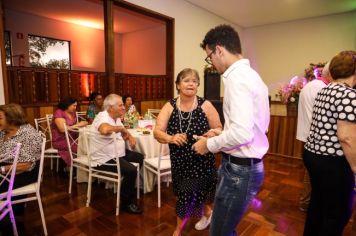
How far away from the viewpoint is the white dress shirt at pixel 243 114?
951 mm

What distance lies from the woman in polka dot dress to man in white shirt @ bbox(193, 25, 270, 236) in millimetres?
609

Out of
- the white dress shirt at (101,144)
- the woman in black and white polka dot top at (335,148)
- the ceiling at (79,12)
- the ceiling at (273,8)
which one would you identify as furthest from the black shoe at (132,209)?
the ceiling at (273,8)

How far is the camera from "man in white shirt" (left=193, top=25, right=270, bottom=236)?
3.15 ft

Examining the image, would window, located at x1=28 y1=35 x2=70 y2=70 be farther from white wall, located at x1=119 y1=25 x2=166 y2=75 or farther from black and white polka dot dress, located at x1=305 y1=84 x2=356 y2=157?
black and white polka dot dress, located at x1=305 y1=84 x2=356 y2=157

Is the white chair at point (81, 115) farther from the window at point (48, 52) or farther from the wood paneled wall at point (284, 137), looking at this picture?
the wood paneled wall at point (284, 137)

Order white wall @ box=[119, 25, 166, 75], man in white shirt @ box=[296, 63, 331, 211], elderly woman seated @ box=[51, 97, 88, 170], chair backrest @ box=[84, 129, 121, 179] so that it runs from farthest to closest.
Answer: white wall @ box=[119, 25, 166, 75] → elderly woman seated @ box=[51, 97, 88, 170] → chair backrest @ box=[84, 129, 121, 179] → man in white shirt @ box=[296, 63, 331, 211]

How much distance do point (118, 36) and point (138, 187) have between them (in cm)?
655

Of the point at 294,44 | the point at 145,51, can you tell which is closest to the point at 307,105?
the point at 294,44

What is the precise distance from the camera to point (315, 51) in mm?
5801

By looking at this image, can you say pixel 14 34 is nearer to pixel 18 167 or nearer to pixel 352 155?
pixel 18 167

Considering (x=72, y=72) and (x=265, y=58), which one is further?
(x=265, y=58)

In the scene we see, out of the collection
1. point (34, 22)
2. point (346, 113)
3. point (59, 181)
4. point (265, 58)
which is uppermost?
point (34, 22)

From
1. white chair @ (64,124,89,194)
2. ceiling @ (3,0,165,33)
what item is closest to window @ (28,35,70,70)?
ceiling @ (3,0,165,33)

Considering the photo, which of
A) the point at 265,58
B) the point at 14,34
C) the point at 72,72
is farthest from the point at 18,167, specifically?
the point at 265,58
